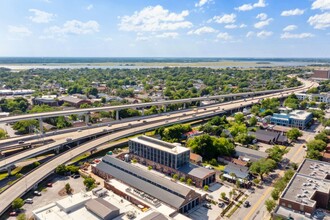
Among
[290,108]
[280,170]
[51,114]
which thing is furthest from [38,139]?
[290,108]

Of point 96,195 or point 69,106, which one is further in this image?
point 69,106

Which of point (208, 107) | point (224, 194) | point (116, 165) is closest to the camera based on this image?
point (224, 194)

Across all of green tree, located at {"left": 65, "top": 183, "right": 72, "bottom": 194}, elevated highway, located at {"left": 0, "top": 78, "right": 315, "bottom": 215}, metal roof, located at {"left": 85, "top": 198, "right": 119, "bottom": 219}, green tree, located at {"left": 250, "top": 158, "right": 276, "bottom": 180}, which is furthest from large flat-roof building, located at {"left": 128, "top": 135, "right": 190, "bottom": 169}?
metal roof, located at {"left": 85, "top": 198, "right": 119, "bottom": 219}

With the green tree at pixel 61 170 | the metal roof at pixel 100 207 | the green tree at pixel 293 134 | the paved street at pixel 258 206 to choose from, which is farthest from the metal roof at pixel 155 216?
the green tree at pixel 293 134

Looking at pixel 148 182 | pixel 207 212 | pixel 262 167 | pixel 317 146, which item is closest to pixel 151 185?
pixel 148 182

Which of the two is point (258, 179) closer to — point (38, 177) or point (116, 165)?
point (116, 165)

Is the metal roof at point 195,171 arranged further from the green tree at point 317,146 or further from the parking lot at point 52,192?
the green tree at point 317,146

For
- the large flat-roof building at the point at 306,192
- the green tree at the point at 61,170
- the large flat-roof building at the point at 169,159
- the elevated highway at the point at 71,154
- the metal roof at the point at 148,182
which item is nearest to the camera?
the large flat-roof building at the point at 306,192
